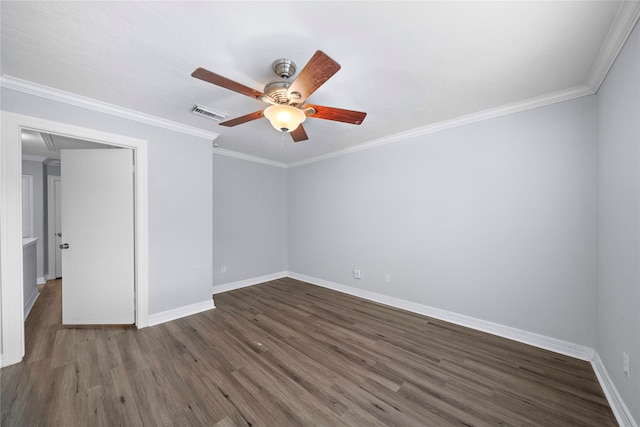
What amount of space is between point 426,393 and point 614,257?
5.56ft

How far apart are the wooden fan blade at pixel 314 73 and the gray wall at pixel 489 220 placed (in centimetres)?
218

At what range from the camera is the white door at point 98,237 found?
9.04 ft

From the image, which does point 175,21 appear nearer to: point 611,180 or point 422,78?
point 422,78

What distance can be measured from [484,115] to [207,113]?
3150 mm

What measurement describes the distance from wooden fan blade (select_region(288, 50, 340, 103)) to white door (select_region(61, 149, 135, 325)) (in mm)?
2440

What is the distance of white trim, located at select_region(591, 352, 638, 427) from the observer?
1.45 m

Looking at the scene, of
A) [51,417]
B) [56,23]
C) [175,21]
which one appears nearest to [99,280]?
[51,417]

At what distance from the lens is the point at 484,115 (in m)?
2.70

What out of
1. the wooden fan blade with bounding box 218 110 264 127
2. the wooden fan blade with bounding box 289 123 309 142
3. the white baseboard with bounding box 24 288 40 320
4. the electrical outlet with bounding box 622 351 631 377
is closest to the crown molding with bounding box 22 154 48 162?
the white baseboard with bounding box 24 288 40 320

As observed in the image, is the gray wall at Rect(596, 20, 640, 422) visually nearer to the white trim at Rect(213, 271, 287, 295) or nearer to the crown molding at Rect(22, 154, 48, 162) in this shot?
the white trim at Rect(213, 271, 287, 295)

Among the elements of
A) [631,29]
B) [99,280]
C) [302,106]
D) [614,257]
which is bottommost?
[99,280]

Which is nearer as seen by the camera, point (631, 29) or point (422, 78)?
point (631, 29)

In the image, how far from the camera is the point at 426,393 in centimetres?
178

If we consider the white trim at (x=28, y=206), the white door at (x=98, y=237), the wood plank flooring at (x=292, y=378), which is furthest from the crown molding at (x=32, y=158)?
the wood plank flooring at (x=292, y=378)
